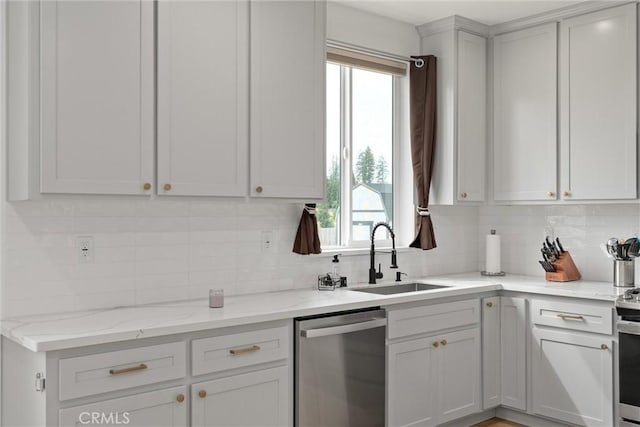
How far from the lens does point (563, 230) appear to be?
4348 millimetres

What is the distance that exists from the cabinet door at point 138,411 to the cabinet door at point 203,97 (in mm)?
877

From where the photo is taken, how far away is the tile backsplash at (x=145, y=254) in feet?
9.01

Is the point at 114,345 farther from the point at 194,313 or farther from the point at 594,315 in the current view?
the point at 594,315

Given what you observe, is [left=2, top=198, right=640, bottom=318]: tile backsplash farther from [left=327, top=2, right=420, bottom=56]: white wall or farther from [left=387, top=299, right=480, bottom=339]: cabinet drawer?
[left=327, top=2, right=420, bottom=56]: white wall

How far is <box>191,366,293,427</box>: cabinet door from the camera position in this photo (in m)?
2.61

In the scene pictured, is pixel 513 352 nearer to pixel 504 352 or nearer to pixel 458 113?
pixel 504 352

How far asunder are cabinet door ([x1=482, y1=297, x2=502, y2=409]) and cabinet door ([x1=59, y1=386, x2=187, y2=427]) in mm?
2124

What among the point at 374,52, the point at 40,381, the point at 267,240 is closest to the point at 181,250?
the point at 267,240

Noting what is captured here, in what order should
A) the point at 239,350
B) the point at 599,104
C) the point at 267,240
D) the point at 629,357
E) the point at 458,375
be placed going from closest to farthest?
the point at 239,350, the point at 629,357, the point at 267,240, the point at 458,375, the point at 599,104

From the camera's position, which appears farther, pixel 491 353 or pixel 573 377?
pixel 491 353

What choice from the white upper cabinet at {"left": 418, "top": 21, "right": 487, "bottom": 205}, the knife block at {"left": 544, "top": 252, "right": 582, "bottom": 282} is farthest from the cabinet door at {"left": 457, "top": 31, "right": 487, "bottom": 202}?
the knife block at {"left": 544, "top": 252, "right": 582, "bottom": 282}

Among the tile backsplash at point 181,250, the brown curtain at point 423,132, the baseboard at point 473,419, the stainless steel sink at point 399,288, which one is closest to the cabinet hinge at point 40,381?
the tile backsplash at point 181,250

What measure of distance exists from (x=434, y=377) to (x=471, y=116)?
1.81m

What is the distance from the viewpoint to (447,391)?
3715 millimetres
